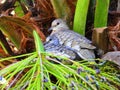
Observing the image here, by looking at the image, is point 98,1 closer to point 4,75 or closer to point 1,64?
point 1,64

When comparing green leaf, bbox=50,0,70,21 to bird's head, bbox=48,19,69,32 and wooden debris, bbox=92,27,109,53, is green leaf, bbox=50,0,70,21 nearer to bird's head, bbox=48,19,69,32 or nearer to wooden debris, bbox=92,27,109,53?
bird's head, bbox=48,19,69,32

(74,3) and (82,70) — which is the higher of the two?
(74,3)

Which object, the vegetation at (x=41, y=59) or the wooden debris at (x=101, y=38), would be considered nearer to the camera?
A: the vegetation at (x=41, y=59)

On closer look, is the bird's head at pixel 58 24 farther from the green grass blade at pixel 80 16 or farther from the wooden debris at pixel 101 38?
the wooden debris at pixel 101 38

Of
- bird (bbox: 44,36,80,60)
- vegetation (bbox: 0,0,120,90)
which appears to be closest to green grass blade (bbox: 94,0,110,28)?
vegetation (bbox: 0,0,120,90)

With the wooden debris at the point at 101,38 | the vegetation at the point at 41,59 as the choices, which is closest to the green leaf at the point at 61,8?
the vegetation at the point at 41,59

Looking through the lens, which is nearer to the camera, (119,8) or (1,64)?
(1,64)

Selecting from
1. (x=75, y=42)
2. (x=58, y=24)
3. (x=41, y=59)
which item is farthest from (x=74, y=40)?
(x=41, y=59)

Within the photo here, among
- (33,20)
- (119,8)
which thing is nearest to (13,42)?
(33,20)
